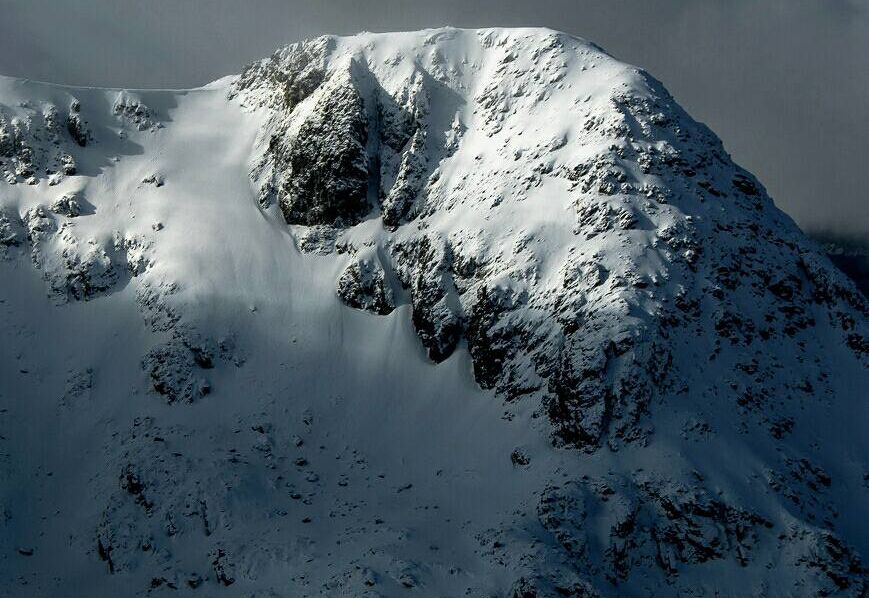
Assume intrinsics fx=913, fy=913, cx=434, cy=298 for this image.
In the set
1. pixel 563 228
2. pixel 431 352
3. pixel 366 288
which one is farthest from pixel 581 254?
pixel 366 288

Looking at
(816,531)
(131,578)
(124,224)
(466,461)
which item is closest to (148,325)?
(124,224)

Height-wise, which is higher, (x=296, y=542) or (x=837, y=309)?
(x=837, y=309)

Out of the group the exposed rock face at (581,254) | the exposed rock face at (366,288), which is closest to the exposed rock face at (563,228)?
the exposed rock face at (581,254)

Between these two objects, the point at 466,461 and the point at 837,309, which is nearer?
the point at 466,461

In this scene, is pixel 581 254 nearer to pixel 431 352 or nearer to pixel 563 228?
pixel 563 228

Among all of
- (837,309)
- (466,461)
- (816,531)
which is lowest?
(466,461)

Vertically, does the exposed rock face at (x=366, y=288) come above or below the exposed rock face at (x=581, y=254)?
below

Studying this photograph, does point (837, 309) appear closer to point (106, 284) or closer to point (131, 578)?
point (131, 578)

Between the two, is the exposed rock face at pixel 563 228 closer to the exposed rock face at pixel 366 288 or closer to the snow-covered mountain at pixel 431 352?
the snow-covered mountain at pixel 431 352

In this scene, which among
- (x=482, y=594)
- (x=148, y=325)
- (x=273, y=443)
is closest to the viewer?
(x=482, y=594)
